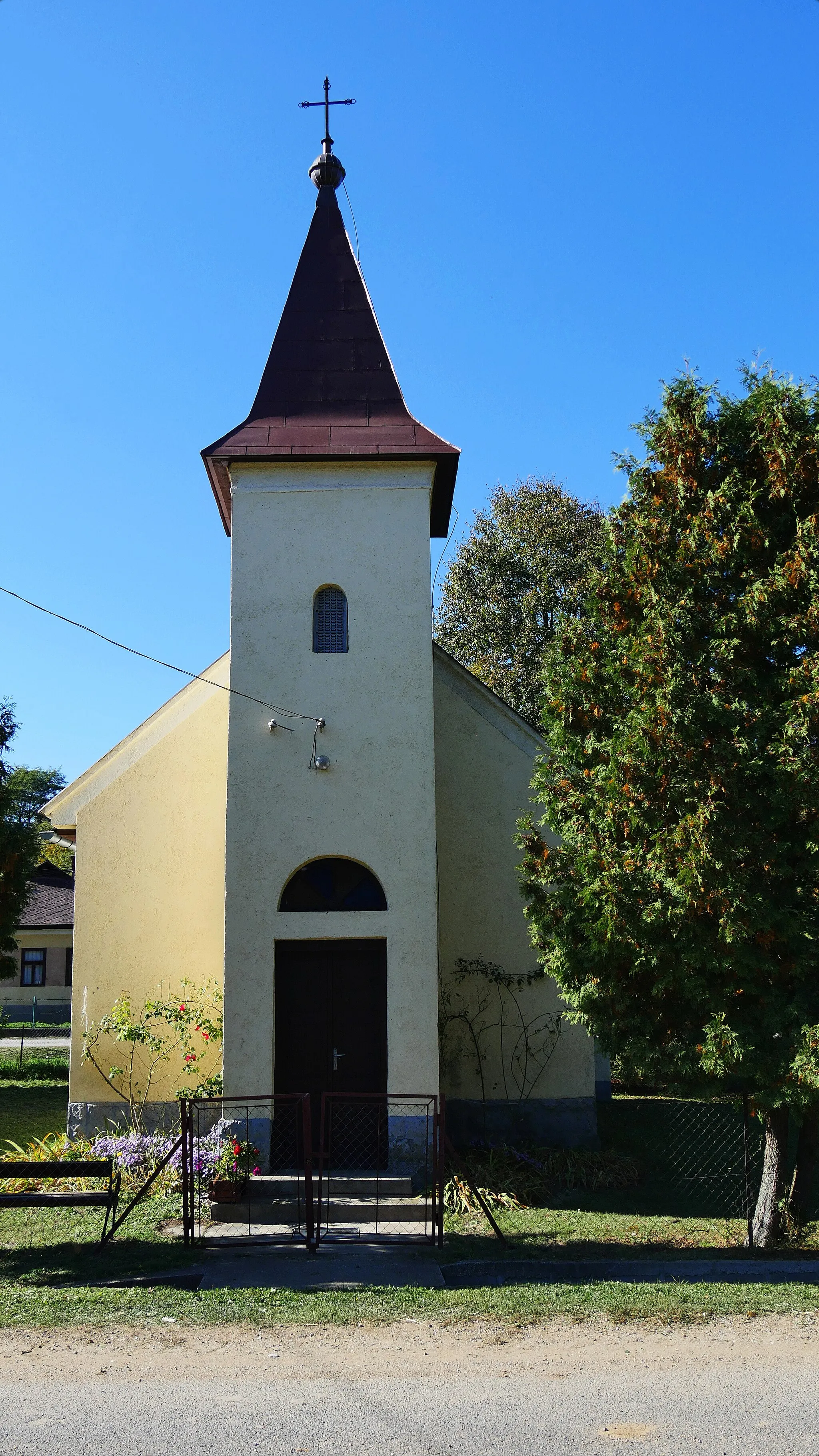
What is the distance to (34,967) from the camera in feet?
140

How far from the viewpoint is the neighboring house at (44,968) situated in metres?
40.9

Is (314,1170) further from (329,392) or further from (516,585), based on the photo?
(516,585)

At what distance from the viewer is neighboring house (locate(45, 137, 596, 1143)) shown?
1231cm

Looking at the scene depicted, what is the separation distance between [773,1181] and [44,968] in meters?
37.1

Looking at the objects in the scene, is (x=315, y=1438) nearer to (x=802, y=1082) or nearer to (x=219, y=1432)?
(x=219, y=1432)

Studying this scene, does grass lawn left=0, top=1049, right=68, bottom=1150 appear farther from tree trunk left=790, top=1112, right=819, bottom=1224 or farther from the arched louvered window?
tree trunk left=790, top=1112, right=819, bottom=1224

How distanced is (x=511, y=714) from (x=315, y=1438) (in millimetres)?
10030

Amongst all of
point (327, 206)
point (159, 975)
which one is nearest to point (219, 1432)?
point (159, 975)

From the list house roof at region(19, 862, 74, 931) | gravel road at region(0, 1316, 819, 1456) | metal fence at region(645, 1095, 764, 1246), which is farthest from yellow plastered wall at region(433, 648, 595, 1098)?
house roof at region(19, 862, 74, 931)

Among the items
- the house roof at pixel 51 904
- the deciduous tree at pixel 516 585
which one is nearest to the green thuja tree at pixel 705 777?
the deciduous tree at pixel 516 585

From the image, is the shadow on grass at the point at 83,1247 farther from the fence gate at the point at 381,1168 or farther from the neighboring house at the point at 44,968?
the neighboring house at the point at 44,968

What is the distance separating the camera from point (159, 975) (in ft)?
46.2

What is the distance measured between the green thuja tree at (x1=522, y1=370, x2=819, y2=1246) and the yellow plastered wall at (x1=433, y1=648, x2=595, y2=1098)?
3.64 metres

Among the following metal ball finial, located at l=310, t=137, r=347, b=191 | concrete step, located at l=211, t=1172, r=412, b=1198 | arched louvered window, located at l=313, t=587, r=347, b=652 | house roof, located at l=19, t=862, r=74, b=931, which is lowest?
concrete step, located at l=211, t=1172, r=412, b=1198
